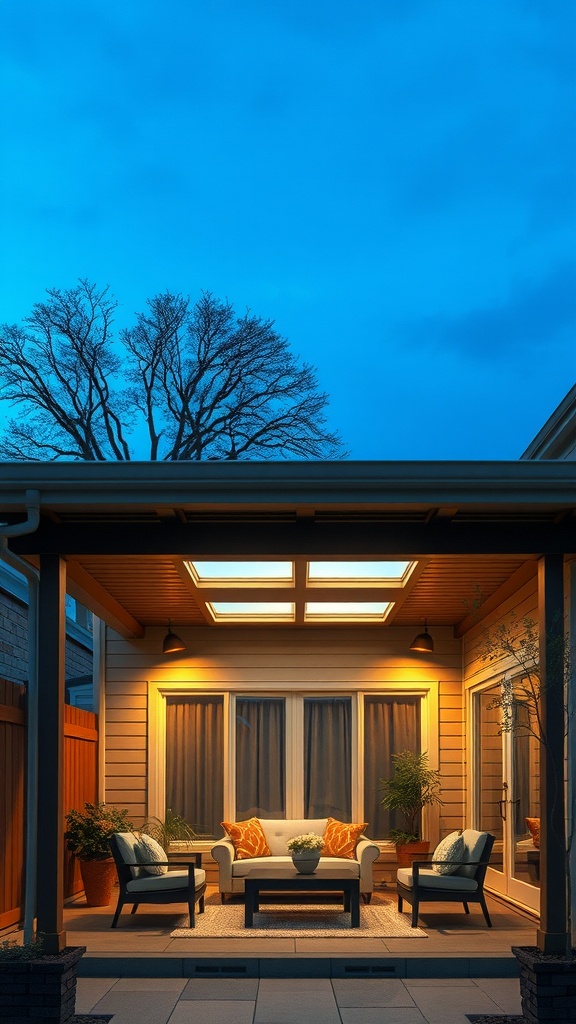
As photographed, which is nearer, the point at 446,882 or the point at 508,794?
the point at 446,882

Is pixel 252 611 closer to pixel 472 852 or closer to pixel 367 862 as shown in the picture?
Answer: pixel 367 862

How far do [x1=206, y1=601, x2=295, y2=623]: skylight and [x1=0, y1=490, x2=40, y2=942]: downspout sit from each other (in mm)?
3394

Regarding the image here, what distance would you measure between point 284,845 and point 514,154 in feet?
173

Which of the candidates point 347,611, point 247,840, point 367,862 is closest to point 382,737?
point 347,611

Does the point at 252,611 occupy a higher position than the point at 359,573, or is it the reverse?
the point at 359,573

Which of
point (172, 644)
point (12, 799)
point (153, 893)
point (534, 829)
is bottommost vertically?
point (153, 893)

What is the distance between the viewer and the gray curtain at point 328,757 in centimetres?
1143

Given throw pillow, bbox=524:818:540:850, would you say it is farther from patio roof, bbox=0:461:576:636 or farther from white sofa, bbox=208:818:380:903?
patio roof, bbox=0:461:576:636

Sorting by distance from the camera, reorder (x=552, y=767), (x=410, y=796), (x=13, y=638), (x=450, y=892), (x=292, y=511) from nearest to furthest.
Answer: (x=552, y=767), (x=292, y=511), (x=450, y=892), (x=410, y=796), (x=13, y=638)

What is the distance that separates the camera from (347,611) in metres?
10.4

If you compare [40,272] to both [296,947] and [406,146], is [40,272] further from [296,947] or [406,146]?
[296,947]

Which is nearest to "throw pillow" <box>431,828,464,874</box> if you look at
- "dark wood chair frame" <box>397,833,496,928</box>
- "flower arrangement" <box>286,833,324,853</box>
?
"dark wood chair frame" <box>397,833,496,928</box>

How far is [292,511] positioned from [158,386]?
11.9 meters

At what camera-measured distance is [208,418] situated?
57.8ft
